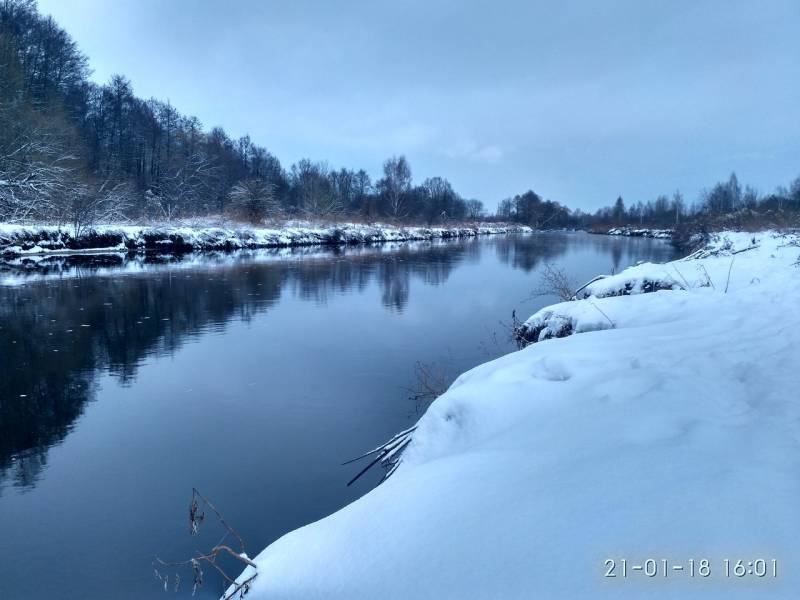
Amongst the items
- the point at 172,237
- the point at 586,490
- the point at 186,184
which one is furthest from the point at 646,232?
the point at 586,490

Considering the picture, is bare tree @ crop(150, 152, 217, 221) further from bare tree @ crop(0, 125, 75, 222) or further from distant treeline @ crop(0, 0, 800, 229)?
bare tree @ crop(0, 125, 75, 222)

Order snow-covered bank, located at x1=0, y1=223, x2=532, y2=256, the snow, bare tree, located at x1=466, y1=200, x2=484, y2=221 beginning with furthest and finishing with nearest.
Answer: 1. bare tree, located at x1=466, y1=200, x2=484, y2=221
2. snow-covered bank, located at x1=0, y1=223, x2=532, y2=256
3. the snow

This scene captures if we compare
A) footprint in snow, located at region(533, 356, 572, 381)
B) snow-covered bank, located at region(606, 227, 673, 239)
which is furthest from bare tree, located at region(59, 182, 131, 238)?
snow-covered bank, located at region(606, 227, 673, 239)

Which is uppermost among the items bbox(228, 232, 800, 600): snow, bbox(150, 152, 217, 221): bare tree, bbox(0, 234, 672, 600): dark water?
bbox(150, 152, 217, 221): bare tree

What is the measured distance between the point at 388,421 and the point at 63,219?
24838 mm

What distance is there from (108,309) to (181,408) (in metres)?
6.63

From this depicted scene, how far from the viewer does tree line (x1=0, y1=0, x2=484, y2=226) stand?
2311cm

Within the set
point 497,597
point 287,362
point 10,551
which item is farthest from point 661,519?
point 287,362

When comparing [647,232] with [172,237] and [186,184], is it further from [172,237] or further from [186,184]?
[172,237]

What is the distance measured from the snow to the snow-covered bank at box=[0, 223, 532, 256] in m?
24.7

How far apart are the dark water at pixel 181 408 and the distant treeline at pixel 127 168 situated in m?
12.2

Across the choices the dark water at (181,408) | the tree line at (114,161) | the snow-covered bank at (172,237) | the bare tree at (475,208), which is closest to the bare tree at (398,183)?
the tree line at (114,161)

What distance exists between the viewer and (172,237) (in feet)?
91.4

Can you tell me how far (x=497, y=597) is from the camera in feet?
5.07
